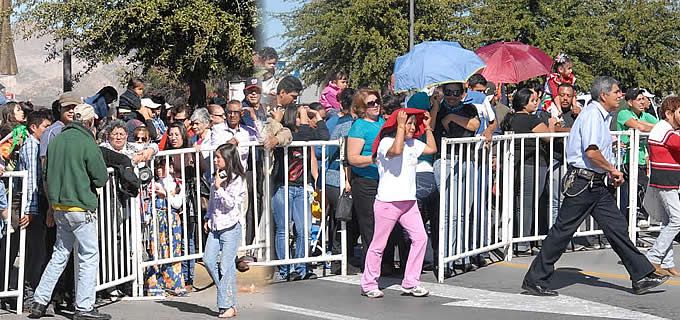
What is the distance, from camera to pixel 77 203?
725 centimetres

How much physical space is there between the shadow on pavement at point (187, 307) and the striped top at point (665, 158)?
155 inches

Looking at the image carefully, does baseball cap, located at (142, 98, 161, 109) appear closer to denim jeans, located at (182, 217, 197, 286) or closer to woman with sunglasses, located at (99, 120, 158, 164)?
denim jeans, located at (182, 217, 197, 286)

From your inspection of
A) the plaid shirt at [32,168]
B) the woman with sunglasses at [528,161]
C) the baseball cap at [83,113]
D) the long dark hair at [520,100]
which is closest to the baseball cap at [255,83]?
the baseball cap at [83,113]

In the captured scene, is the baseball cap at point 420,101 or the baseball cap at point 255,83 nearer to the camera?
the baseball cap at point 255,83

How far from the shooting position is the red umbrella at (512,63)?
13876mm

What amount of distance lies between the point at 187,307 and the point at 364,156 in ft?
6.02

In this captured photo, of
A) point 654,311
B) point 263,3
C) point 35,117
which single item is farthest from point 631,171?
point 263,3

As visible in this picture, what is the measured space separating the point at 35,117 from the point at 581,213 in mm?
4356

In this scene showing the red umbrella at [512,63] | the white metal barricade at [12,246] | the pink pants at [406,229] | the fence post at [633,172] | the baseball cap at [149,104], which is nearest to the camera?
the white metal barricade at [12,246]

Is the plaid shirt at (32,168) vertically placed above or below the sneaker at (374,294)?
above

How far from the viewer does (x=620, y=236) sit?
7996 millimetres

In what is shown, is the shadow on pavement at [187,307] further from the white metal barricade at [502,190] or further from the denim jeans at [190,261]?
the white metal barricade at [502,190]

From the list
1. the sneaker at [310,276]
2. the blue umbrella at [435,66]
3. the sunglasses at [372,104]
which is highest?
the blue umbrella at [435,66]

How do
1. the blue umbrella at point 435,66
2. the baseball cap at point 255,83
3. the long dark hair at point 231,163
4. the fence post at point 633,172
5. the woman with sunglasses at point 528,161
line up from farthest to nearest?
the fence post at point 633,172 < the woman with sunglasses at point 528,161 < the blue umbrella at point 435,66 < the long dark hair at point 231,163 < the baseball cap at point 255,83
